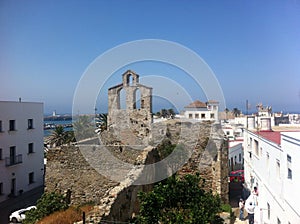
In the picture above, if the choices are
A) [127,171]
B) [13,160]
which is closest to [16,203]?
[13,160]

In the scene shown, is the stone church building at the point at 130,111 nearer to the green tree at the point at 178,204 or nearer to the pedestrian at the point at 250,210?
the pedestrian at the point at 250,210

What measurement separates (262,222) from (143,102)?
5481 mm

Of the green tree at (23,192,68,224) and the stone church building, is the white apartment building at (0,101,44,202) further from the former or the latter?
the green tree at (23,192,68,224)

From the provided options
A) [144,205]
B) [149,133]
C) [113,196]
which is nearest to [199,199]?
[144,205]

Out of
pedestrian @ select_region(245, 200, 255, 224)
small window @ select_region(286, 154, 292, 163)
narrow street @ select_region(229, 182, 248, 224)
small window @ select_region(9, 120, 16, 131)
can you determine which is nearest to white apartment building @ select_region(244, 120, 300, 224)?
small window @ select_region(286, 154, 292, 163)

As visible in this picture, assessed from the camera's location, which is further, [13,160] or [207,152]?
[13,160]

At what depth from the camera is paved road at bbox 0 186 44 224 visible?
8892mm

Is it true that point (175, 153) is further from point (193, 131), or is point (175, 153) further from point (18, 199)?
point (18, 199)

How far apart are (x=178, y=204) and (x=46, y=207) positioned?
2969 mm

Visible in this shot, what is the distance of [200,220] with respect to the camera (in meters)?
3.99

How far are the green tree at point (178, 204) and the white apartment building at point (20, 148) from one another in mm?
8122

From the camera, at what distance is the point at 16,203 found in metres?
10.3

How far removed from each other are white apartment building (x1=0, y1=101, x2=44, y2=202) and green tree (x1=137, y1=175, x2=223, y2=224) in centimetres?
812

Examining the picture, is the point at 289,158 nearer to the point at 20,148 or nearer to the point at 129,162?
the point at 129,162
